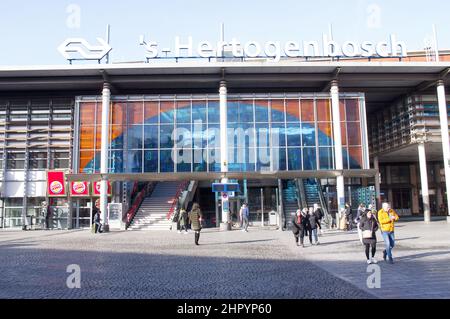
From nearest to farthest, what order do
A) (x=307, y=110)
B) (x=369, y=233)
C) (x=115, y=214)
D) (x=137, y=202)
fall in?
1. (x=369, y=233)
2. (x=115, y=214)
3. (x=137, y=202)
4. (x=307, y=110)

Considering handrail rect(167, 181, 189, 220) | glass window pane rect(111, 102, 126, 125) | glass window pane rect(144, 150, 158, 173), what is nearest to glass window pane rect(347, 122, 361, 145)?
handrail rect(167, 181, 189, 220)

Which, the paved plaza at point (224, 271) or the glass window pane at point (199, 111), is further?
the glass window pane at point (199, 111)

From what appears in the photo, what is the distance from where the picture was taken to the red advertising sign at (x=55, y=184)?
110 feet

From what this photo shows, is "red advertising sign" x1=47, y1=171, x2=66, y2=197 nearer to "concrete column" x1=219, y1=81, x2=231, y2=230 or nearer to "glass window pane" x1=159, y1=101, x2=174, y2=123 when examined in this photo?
"glass window pane" x1=159, y1=101, x2=174, y2=123

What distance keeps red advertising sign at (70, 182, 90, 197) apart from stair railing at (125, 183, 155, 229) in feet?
13.4

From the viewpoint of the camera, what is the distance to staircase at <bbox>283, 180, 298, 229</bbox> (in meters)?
31.5

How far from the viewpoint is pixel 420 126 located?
113 feet

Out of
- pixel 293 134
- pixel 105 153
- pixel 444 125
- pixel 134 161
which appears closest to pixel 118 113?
pixel 105 153

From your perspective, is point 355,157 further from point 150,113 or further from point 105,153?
point 105,153

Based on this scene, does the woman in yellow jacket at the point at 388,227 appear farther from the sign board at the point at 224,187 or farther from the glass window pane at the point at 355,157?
the glass window pane at the point at 355,157

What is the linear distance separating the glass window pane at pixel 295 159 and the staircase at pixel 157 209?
31.6ft

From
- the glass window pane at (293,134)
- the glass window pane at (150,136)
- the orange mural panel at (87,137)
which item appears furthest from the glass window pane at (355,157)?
the orange mural panel at (87,137)

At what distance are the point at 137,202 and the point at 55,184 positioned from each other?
7.22 metres

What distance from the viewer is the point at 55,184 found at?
33656mm
